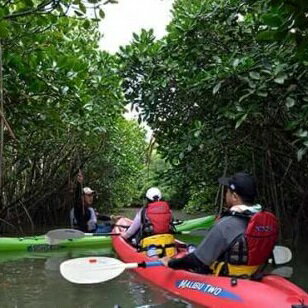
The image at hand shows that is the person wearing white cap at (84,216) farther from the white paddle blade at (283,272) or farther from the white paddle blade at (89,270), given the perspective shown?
Result: the white paddle blade at (89,270)

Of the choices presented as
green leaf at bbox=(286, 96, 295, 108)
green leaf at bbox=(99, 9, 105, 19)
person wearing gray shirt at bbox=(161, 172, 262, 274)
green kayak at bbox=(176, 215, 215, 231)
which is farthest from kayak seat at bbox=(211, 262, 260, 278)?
green kayak at bbox=(176, 215, 215, 231)

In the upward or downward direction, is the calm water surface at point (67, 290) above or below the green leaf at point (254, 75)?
below

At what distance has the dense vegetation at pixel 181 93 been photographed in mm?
4090

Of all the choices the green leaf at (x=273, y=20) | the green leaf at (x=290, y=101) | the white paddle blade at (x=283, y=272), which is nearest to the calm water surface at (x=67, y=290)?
the white paddle blade at (x=283, y=272)

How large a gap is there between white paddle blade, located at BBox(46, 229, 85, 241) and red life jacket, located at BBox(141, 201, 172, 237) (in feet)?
6.53

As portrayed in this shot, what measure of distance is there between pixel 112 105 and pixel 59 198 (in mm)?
4398

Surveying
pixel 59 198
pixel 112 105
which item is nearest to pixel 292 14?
pixel 112 105

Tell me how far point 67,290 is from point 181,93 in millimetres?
2763

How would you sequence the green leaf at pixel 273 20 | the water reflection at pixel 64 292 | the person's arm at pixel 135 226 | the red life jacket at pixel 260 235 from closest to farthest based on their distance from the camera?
the green leaf at pixel 273 20, the red life jacket at pixel 260 235, the water reflection at pixel 64 292, the person's arm at pixel 135 226

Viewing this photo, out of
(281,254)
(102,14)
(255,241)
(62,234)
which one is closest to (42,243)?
(62,234)

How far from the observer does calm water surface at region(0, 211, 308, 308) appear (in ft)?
16.5

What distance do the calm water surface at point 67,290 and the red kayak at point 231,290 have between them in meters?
0.14

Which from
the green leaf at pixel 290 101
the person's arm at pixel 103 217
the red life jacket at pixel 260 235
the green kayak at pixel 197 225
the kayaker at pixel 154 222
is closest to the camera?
the red life jacket at pixel 260 235

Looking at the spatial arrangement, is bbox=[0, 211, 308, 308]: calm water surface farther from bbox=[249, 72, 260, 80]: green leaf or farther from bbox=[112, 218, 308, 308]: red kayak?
bbox=[249, 72, 260, 80]: green leaf
